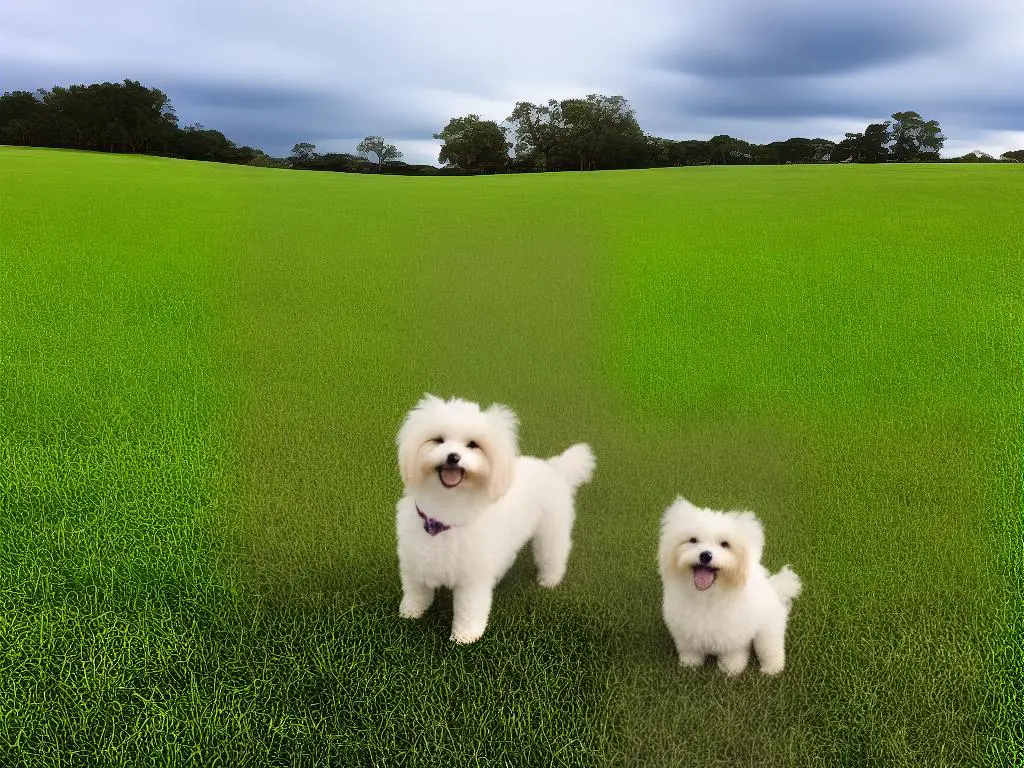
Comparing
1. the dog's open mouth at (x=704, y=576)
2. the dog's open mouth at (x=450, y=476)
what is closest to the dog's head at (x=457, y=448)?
the dog's open mouth at (x=450, y=476)

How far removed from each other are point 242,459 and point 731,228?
1116 cm

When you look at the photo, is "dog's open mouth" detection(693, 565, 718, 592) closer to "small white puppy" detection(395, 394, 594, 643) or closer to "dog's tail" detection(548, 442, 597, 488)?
"small white puppy" detection(395, 394, 594, 643)

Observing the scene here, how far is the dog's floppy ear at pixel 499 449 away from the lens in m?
2.62

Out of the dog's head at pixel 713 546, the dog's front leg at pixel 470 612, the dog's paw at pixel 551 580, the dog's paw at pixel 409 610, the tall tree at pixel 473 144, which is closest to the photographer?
the dog's head at pixel 713 546

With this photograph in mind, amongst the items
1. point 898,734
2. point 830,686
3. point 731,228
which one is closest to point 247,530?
point 830,686

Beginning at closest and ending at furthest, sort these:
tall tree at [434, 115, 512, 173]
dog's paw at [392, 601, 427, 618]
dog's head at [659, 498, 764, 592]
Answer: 1. dog's head at [659, 498, 764, 592]
2. dog's paw at [392, 601, 427, 618]
3. tall tree at [434, 115, 512, 173]

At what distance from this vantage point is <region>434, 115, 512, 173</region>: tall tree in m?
21.6

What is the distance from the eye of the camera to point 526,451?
17.0 feet

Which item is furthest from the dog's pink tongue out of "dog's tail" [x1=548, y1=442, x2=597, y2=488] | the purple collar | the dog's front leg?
"dog's tail" [x1=548, y1=442, x2=597, y2=488]

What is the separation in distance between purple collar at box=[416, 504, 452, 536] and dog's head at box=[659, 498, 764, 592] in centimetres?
92

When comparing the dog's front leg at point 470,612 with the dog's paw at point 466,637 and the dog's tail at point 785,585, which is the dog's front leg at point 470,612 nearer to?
the dog's paw at point 466,637

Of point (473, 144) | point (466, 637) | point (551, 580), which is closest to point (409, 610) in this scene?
point (466, 637)

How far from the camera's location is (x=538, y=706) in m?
2.75

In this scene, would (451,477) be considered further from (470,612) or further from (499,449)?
(470,612)
